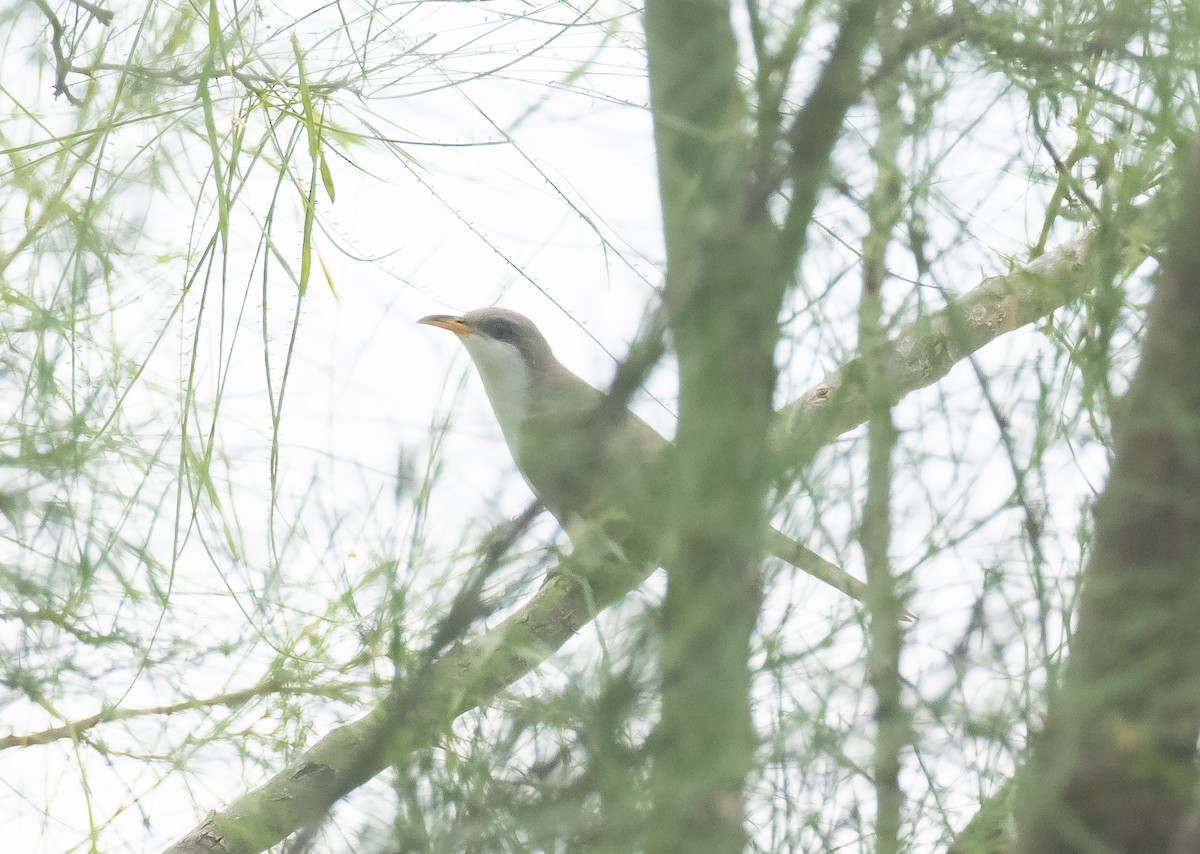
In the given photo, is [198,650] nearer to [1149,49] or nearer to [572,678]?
[572,678]

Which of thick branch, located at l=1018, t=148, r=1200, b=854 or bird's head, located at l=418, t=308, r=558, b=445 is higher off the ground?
bird's head, located at l=418, t=308, r=558, b=445

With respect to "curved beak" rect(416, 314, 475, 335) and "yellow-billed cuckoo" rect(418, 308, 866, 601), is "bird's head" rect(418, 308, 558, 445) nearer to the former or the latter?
"curved beak" rect(416, 314, 475, 335)

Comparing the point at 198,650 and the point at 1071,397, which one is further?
the point at 198,650

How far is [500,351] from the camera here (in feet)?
9.32

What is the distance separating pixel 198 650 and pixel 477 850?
1099 millimetres

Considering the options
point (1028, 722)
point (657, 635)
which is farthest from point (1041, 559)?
point (657, 635)

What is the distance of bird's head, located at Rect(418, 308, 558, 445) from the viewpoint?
110 inches

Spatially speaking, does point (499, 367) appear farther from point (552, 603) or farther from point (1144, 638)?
point (1144, 638)

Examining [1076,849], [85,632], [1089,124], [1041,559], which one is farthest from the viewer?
[85,632]

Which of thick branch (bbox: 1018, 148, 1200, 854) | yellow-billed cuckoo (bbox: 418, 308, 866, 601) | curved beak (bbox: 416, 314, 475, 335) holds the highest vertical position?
curved beak (bbox: 416, 314, 475, 335)

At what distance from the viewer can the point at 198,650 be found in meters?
1.65

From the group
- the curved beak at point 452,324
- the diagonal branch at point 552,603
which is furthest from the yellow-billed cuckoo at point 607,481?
the curved beak at point 452,324

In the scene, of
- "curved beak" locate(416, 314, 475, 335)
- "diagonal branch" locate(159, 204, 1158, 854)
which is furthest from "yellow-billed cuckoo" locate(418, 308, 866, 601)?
"curved beak" locate(416, 314, 475, 335)

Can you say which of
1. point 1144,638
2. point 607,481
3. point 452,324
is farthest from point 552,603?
point 452,324
